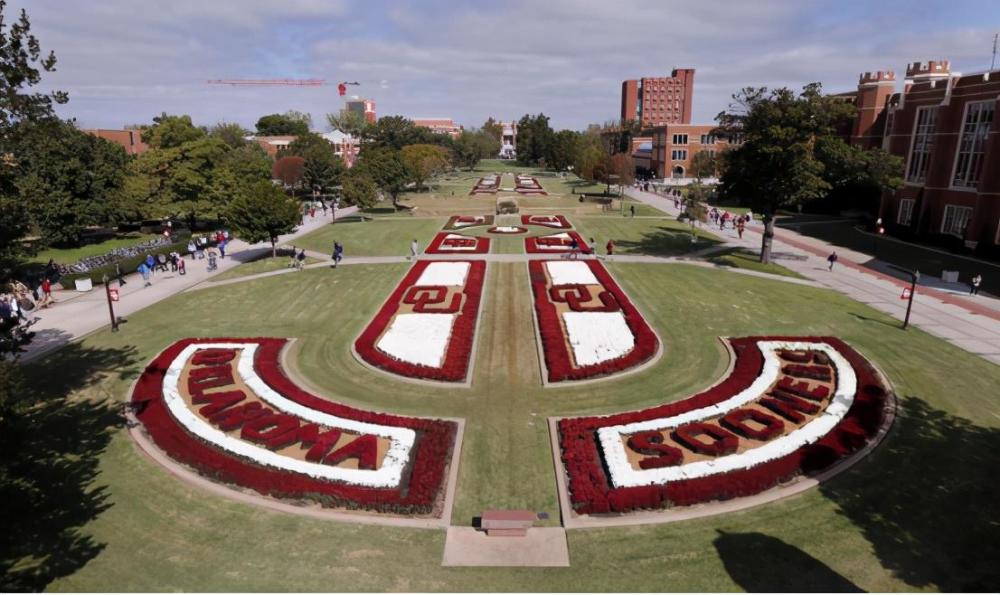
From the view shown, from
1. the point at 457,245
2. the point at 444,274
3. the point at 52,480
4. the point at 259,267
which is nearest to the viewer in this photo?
the point at 52,480

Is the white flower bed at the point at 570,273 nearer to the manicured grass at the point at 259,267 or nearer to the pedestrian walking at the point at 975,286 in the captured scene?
the manicured grass at the point at 259,267

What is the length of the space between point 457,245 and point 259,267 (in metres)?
16.5

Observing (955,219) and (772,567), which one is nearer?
(772,567)

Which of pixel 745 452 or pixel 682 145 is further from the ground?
pixel 682 145

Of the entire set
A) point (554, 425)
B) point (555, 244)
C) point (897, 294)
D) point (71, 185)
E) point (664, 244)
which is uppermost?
point (71, 185)

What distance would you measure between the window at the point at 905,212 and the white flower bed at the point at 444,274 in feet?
155

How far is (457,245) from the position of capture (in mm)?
50688

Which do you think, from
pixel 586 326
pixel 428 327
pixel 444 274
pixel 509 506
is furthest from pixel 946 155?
pixel 509 506

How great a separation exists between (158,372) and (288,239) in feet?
110

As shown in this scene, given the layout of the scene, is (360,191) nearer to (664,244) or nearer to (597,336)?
(664,244)

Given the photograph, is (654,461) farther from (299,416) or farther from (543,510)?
(299,416)

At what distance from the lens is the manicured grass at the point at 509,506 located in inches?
519

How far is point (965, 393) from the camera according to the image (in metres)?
22.4

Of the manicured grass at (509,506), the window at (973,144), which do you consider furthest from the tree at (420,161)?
the manicured grass at (509,506)
